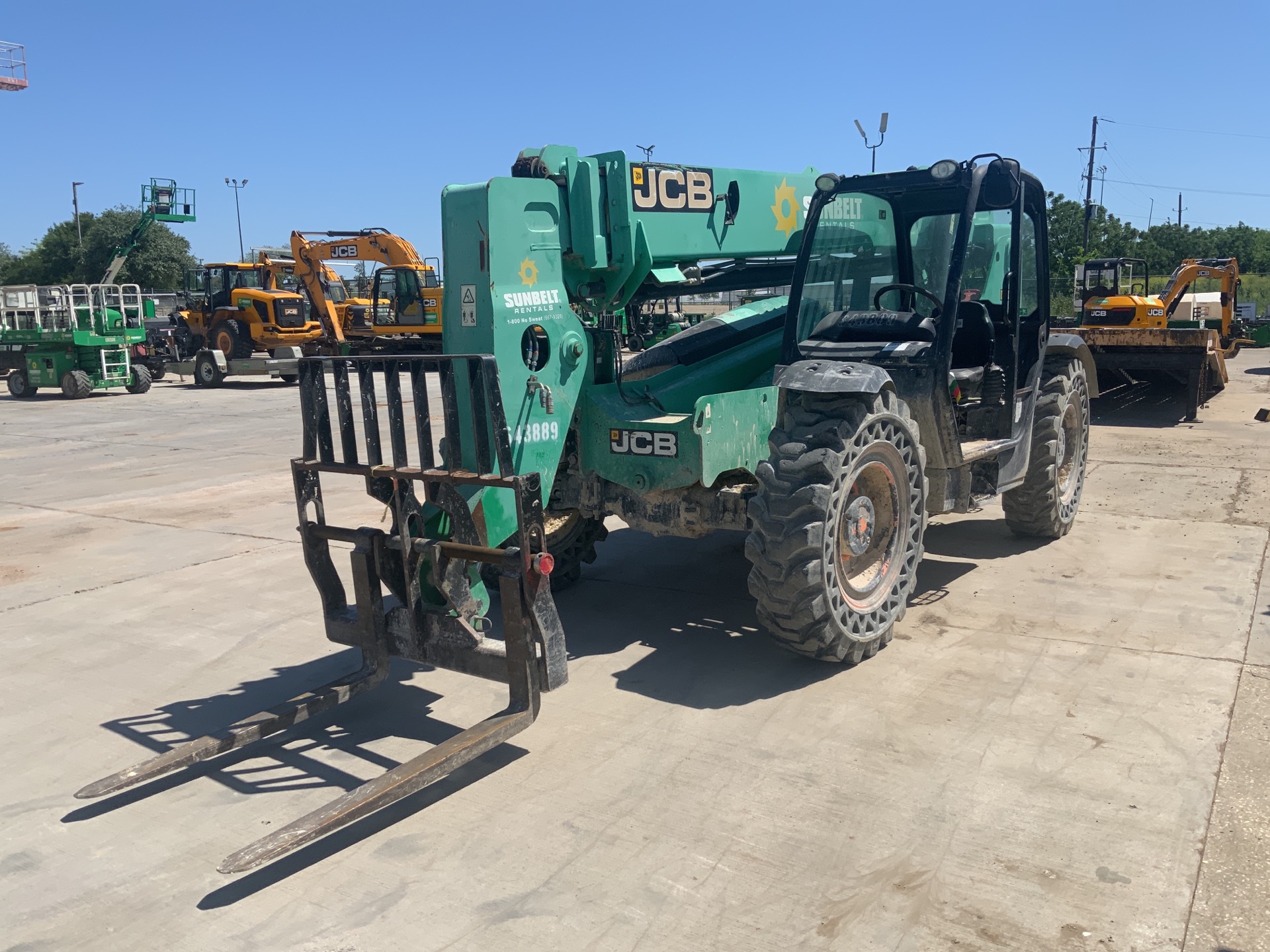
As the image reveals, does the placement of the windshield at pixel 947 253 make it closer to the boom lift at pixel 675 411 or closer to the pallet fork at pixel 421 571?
the boom lift at pixel 675 411

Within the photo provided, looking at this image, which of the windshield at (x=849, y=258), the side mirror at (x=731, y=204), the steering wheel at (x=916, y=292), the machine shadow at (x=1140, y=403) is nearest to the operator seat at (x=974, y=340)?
the steering wheel at (x=916, y=292)

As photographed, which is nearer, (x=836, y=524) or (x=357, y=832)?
(x=357, y=832)

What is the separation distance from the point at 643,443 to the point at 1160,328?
579 inches

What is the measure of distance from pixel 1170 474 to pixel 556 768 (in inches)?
339

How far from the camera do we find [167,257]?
210 feet

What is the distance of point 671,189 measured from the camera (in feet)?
18.8

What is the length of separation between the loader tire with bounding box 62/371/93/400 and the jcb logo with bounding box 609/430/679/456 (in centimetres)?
2193

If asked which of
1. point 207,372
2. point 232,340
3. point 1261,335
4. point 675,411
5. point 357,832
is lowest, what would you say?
point 357,832

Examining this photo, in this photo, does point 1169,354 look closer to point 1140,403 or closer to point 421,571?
point 1140,403

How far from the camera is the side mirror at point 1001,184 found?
6203mm

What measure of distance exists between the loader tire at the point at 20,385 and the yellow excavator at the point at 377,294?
22.1 ft

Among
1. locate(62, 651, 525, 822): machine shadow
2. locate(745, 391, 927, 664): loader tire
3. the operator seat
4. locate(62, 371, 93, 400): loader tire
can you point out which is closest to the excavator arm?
the operator seat

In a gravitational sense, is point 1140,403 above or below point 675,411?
below

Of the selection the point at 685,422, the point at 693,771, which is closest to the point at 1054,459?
the point at 685,422
